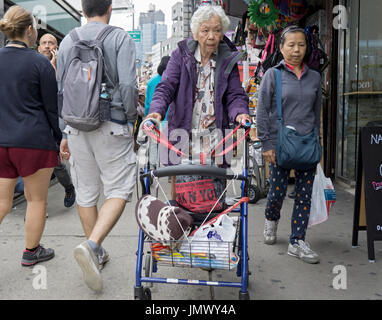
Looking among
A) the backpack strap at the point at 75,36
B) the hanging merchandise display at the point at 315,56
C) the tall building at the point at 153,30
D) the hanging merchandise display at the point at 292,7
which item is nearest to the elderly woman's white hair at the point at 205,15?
the backpack strap at the point at 75,36

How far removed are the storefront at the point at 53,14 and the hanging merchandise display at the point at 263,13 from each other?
12.5ft

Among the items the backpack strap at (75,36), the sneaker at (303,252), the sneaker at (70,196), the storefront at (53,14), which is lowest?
the sneaker at (303,252)

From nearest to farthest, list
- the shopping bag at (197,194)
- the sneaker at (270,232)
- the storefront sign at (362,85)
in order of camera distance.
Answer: the shopping bag at (197,194) → the sneaker at (270,232) → the storefront sign at (362,85)

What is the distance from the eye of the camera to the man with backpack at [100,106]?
2.93 meters

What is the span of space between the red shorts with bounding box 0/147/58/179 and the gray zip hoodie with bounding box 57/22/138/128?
0.62 m

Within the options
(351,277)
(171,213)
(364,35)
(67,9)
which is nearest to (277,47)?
(364,35)

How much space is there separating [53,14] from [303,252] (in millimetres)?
8509

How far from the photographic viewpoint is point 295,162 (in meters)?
3.65

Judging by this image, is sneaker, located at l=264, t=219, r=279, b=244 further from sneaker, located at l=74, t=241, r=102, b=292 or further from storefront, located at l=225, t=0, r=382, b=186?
storefront, located at l=225, t=0, r=382, b=186

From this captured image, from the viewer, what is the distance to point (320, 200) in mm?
4012

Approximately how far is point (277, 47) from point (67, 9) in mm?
7731

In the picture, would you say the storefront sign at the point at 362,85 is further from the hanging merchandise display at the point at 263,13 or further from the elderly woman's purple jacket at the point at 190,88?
the elderly woman's purple jacket at the point at 190,88

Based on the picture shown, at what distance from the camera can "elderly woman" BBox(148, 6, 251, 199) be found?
120 inches

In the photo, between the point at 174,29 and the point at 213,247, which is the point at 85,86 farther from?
the point at 174,29
